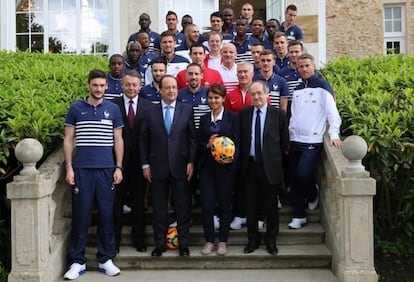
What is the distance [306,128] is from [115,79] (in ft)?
8.13

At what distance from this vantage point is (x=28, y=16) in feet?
44.5

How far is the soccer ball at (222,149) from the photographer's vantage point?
5.50 meters

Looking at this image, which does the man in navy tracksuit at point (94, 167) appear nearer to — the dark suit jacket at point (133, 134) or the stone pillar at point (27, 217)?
the dark suit jacket at point (133, 134)

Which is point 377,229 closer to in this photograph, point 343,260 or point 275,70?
point 343,260

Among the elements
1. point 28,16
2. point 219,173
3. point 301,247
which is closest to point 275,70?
point 219,173

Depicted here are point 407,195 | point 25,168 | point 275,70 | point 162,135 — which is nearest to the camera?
point 25,168

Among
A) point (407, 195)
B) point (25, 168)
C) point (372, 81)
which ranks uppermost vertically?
point (372, 81)

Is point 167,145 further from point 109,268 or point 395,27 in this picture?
point 395,27

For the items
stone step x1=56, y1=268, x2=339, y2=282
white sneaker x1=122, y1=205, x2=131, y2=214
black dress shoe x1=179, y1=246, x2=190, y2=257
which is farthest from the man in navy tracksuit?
white sneaker x1=122, y1=205, x2=131, y2=214

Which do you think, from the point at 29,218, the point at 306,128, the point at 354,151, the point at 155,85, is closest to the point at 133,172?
the point at 155,85

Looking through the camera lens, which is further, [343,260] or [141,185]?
[141,185]

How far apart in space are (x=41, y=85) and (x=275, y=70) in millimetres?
3203

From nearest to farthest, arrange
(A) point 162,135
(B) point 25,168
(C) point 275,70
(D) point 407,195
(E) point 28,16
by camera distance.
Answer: (B) point 25,168
(A) point 162,135
(D) point 407,195
(C) point 275,70
(E) point 28,16

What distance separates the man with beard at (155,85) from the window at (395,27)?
11036 mm
